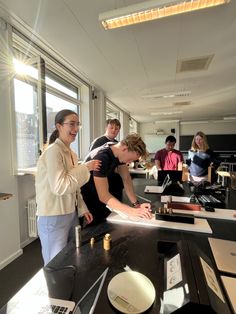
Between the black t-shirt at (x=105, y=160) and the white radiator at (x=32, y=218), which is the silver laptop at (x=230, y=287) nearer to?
the black t-shirt at (x=105, y=160)

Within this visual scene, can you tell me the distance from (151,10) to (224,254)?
76.2 inches

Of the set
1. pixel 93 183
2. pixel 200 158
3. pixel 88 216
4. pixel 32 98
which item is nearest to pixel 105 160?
pixel 93 183

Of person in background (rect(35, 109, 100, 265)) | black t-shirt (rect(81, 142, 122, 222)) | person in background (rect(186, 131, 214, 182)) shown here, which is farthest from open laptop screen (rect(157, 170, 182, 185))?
person in background (rect(35, 109, 100, 265))

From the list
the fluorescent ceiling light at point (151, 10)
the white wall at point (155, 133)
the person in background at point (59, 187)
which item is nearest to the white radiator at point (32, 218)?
the person in background at point (59, 187)

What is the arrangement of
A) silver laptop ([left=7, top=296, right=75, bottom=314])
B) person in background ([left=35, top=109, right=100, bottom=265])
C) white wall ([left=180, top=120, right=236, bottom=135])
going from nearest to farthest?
1. silver laptop ([left=7, top=296, right=75, bottom=314])
2. person in background ([left=35, top=109, right=100, bottom=265])
3. white wall ([left=180, top=120, right=236, bottom=135])

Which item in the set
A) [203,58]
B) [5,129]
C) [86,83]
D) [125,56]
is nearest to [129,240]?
[5,129]

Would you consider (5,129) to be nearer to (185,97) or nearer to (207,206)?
(207,206)

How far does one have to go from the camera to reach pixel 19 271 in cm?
201

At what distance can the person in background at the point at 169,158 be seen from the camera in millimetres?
3301

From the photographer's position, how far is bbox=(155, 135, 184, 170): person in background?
10.8ft

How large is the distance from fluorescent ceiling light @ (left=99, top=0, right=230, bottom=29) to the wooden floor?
8.55ft

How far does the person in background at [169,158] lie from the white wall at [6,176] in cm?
223

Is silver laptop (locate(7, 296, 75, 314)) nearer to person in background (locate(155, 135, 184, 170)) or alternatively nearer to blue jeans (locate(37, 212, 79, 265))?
blue jeans (locate(37, 212, 79, 265))

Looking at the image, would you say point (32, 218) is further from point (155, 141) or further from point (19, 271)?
point (155, 141)
